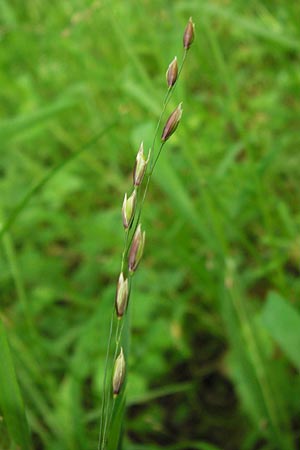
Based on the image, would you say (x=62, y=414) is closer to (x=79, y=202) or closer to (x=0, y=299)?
(x=0, y=299)

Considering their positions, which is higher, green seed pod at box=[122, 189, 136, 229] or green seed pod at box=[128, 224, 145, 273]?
green seed pod at box=[122, 189, 136, 229]

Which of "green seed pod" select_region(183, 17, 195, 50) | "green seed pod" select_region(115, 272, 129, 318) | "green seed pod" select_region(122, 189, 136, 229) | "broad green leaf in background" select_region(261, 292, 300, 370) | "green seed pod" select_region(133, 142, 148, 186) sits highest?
"green seed pod" select_region(183, 17, 195, 50)

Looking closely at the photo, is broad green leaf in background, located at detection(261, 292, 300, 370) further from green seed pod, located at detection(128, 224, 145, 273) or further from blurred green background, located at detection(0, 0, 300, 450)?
green seed pod, located at detection(128, 224, 145, 273)

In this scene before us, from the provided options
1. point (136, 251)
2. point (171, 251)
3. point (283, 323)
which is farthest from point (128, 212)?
point (171, 251)

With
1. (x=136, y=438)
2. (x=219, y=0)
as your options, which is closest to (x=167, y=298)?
(x=136, y=438)

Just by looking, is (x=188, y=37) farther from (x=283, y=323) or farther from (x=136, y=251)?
(x=283, y=323)

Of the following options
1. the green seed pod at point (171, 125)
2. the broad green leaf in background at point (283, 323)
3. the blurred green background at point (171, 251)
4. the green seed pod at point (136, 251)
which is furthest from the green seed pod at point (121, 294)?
the broad green leaf in background at point (283, 323)

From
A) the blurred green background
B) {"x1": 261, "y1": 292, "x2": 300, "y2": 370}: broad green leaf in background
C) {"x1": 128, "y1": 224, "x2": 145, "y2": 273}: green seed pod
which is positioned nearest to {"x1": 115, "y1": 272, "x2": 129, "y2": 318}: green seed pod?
{"x1": 128, "y1": 224, "x2": 145, "y2": 273}: green seed pod

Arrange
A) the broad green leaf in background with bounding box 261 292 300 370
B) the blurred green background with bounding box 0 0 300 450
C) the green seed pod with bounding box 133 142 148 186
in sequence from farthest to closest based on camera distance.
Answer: the blurred green background with bounding box 0 0 300 450
the broad green leaf in background with bounding box 261 292 300 370
the green seed pod with bounding box 133 142 148 186
